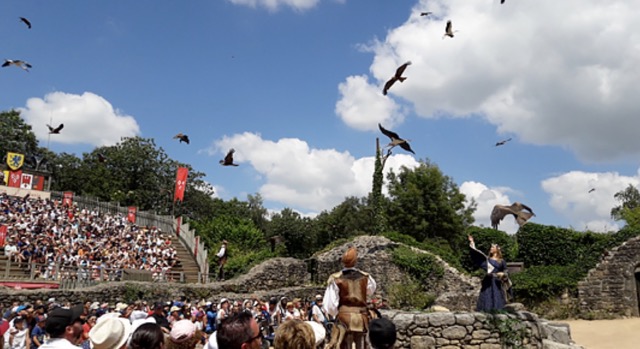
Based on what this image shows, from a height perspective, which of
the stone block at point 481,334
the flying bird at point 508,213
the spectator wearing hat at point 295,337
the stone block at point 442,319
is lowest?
the stone block at point 481,334

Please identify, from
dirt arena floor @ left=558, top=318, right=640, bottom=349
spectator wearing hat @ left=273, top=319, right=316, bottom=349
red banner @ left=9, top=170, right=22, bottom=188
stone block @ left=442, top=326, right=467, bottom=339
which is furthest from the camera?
red banner @ left=9, top=170, right=22, bottom=188

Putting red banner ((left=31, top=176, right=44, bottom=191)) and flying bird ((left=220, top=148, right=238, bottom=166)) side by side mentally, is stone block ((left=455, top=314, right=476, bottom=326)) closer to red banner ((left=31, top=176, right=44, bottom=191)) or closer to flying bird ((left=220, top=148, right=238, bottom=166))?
flying bird ((left=220, top=148, right=238, bottom=166))

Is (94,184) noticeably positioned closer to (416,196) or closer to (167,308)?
(416,196)

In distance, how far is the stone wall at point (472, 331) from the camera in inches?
319

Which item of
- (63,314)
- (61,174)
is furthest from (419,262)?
(61,174)

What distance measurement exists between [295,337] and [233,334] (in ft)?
1.30

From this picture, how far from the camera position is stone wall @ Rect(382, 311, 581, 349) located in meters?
8.09

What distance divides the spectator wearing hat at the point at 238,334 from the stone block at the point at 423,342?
21.2 ft

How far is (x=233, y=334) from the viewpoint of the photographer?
2.53 m

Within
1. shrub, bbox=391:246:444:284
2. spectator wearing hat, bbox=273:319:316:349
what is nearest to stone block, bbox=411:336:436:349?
spectator wearing hat, bbox=273:319:316:349

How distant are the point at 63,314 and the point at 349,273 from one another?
326 centimetres

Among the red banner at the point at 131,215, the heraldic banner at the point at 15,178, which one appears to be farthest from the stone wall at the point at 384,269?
the heraldic banner at the point at 15,178

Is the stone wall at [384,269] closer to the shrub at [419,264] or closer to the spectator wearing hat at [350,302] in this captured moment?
the shrub at [419,264]

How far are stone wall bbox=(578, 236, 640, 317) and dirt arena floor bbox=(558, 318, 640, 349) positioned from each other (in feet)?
3.25
